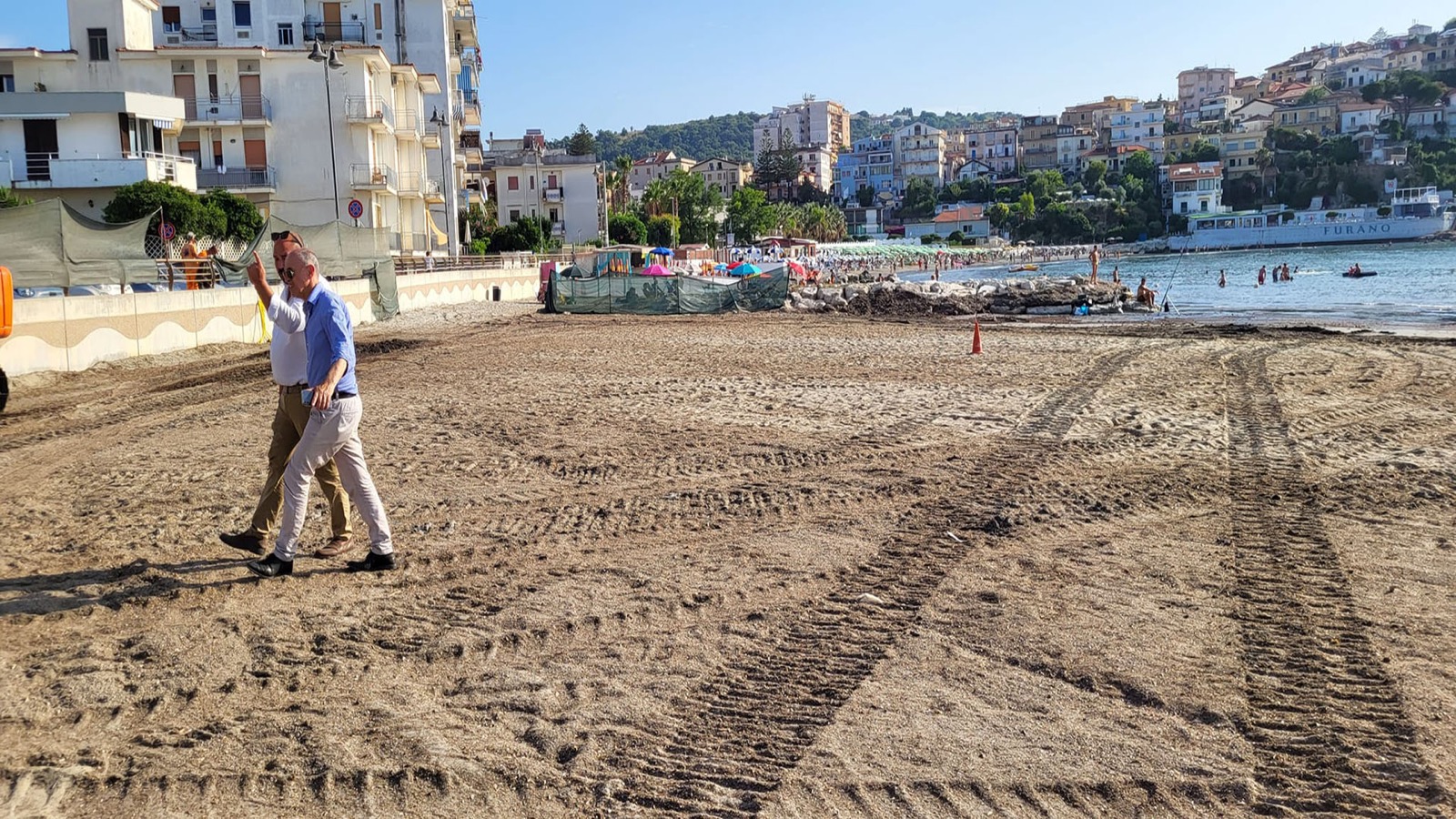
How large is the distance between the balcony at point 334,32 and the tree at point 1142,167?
5539 inches

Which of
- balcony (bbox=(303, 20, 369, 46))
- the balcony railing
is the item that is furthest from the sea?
balcony (bbox=(303, 20, 369, 46))

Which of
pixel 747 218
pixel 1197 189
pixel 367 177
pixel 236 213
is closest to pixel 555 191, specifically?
pixel 747 218

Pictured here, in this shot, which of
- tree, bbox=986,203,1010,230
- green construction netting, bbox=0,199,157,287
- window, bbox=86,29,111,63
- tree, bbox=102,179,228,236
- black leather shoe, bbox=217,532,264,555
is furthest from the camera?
tree, bbox=986,203,1010,230

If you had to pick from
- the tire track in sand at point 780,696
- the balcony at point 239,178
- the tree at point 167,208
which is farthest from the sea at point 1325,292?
the balcony at point 239,178

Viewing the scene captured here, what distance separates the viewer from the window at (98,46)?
45562 mm

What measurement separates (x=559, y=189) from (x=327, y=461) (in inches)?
3482

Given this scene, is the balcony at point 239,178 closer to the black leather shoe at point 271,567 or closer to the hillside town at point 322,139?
the hillside town at point 322,139

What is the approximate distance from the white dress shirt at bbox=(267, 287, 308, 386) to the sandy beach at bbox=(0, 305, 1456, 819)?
1150 mm

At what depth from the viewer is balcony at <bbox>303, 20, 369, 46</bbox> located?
55250 millimetres

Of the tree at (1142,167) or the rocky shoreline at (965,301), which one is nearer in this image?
the rocky shoreline at (965,301)

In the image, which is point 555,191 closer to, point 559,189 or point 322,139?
point 559,189

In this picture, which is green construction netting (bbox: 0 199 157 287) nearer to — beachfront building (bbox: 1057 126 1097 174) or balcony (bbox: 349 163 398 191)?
balcony (bbox: 349 163 398 191)

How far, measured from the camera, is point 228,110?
46.4 m

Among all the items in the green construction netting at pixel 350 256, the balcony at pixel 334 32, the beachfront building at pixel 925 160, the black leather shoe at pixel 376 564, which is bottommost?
the black leather shoe at pixel 376 564
